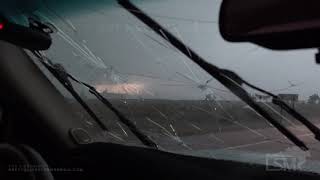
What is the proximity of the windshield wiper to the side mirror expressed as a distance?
0.29m

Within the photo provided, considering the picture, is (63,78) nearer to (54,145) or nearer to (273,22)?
(54,145)

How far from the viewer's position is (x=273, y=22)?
3.98 feet

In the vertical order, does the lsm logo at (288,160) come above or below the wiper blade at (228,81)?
below

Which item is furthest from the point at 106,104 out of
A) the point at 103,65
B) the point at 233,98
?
the point at 233,98

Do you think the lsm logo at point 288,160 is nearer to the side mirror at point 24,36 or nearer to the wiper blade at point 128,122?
the wiper blade at point 128,122

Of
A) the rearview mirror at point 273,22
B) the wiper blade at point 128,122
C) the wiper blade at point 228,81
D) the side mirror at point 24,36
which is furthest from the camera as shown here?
the wiper blade at point 128,122

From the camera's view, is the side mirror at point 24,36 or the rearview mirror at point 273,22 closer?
the rearview mirror at point 273,22

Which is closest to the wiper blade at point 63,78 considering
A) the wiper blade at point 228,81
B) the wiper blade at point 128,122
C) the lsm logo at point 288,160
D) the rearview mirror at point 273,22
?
the wiper blade at point 128,122

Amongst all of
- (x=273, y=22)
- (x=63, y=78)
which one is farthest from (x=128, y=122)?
(x=273, y=22)

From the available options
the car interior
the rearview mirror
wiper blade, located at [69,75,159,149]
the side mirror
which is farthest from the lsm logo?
the side mirror

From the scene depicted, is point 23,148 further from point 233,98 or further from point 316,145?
point 316,145

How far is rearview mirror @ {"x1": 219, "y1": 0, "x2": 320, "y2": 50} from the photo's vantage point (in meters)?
1.16

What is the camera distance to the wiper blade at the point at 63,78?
3416 millimetres

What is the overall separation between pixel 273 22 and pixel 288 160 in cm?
166
